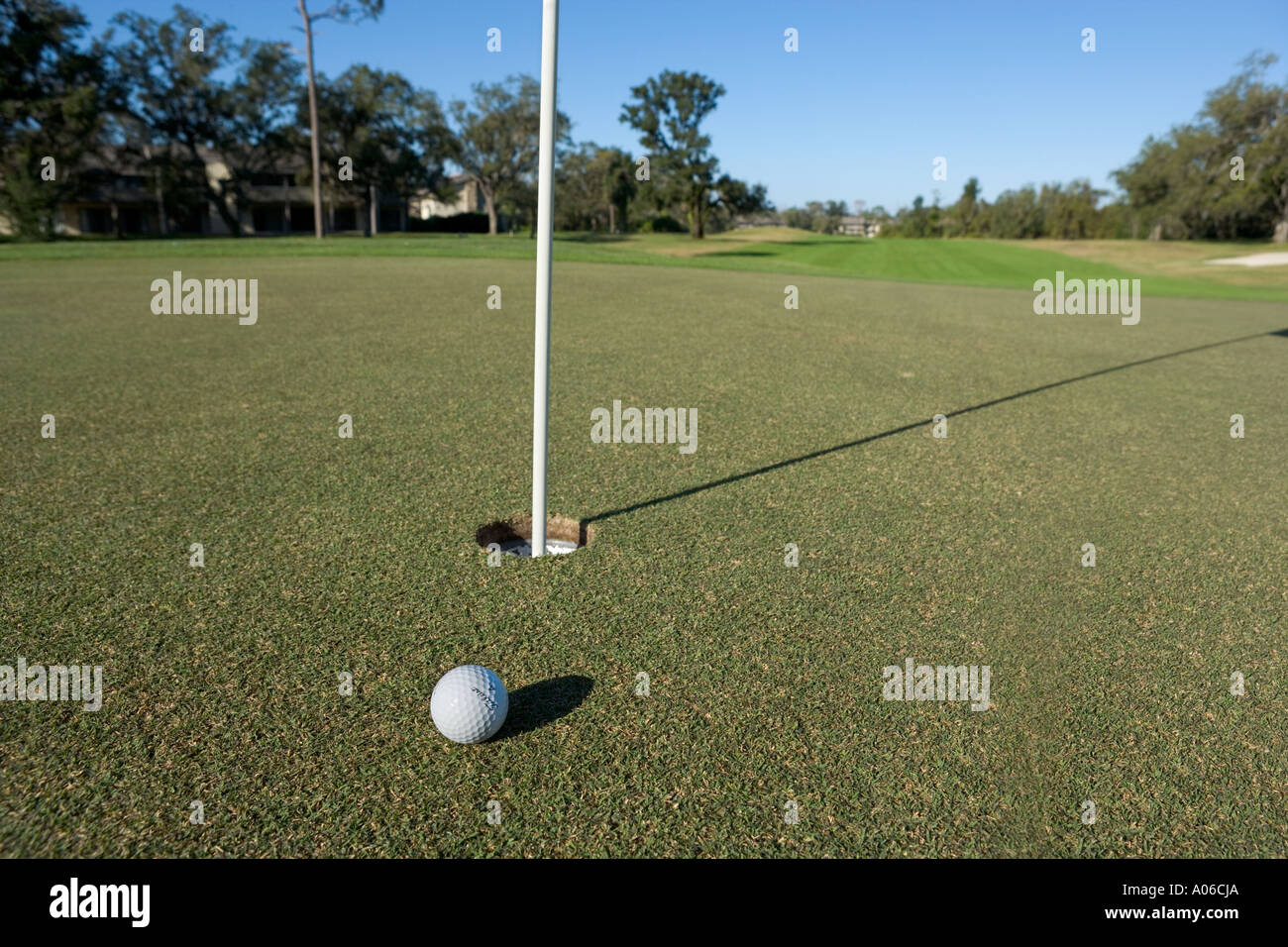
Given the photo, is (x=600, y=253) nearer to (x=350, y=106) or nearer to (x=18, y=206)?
(x=18, y=206)

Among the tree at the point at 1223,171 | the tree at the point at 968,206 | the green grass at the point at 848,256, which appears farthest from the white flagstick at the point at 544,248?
the tree at the point at 968,206

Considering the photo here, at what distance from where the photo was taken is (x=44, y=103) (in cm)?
4197

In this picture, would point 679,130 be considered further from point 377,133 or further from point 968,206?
point 968,206

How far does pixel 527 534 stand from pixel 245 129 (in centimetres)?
6202

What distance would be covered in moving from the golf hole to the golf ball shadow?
1.57m

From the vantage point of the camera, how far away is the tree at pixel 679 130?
54906 mm

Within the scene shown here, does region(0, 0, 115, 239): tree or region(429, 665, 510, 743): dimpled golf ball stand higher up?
region(0, 0, 115, 239): tree

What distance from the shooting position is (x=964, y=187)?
297ft

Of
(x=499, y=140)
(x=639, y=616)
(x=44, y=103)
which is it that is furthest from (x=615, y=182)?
(x=639, y=616)

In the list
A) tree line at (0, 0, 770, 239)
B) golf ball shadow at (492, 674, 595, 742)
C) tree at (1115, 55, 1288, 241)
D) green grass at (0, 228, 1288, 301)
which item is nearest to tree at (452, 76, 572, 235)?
tree line at (0, 0, 770, 239)

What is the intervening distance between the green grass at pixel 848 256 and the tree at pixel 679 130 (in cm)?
801

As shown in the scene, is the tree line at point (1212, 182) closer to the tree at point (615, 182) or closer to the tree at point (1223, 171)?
the tree at point (1223, 171)

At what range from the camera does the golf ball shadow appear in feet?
10.2

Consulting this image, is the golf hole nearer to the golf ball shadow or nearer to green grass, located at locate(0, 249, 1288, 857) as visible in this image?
green grass, located at locate(0, 249, 1288, 857)
